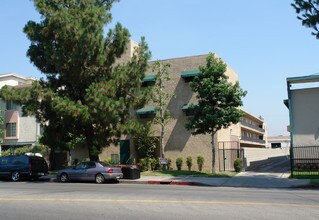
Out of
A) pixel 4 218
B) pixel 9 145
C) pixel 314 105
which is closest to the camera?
pixel 4 218

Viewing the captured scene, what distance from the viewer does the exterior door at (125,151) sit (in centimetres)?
3425

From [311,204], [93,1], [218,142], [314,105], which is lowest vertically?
[311,204]

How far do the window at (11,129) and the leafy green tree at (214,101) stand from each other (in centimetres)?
2520

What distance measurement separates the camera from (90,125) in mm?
26672

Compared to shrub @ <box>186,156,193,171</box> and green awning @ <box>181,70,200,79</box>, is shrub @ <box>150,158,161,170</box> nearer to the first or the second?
shrub @ <box>186,156,193,171</box>

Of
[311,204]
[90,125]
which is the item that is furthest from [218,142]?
[311,204]

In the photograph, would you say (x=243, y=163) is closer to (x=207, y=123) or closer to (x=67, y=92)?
(x=207, y=123)

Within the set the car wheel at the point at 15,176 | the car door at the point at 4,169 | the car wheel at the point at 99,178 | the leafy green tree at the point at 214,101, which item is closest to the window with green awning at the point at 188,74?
the leafy green tree at the point at 214,101

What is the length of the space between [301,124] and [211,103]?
23.7 ft

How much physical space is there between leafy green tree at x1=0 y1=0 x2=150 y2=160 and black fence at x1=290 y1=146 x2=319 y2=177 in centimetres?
1134

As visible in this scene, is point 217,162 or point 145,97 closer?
point 145,97

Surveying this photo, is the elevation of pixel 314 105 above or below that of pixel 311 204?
above

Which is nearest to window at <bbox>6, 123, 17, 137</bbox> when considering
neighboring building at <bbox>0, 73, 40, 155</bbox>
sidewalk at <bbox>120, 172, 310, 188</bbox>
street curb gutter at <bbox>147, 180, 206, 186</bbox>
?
neighboring building at <bbox>0, 73, 40, 155</bbox>

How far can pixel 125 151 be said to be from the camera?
1356 inches
